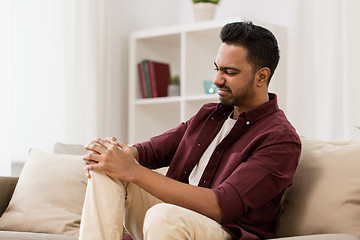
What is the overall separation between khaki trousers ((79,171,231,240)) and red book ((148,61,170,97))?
6.50 ft

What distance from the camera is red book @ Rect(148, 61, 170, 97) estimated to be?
12.7 feet

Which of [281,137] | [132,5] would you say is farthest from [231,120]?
[132,5]

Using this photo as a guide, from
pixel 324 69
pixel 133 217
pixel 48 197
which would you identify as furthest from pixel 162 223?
pixel 324 69

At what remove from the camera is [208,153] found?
6.68ft

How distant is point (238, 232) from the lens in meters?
1.73

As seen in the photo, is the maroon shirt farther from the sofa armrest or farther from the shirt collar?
the sofa armrest

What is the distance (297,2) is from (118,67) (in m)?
1.23

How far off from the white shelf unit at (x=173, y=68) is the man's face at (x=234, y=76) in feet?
5.01

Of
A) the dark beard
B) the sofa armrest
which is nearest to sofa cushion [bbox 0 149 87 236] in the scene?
the sofa armrest

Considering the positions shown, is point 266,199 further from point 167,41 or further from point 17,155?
point 167,41

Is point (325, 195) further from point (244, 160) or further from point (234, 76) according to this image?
point (234, 76)

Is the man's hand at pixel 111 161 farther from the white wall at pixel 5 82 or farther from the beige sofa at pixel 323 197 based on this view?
the white wall at pixel 5 82

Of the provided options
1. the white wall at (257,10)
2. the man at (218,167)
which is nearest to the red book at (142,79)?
the white wall at (257,10)

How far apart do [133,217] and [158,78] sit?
204 cm
